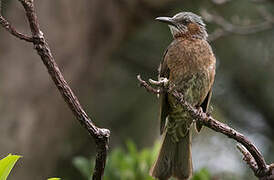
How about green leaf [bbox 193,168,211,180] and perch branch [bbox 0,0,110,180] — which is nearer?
perch branch [bbox 0,0,110,180]

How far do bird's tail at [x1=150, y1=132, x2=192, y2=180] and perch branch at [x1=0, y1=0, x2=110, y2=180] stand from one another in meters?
1.30

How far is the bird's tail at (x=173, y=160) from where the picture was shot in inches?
143

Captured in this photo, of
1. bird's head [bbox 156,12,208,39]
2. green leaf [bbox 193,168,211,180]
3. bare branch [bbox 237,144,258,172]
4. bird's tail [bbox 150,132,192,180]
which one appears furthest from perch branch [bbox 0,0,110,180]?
bird's head [bbox 156,12,208,39]

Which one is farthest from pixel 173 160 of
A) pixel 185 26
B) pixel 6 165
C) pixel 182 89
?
pixel 6 165

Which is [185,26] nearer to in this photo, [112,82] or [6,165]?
[6,165]

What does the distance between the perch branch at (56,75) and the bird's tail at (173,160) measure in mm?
1300

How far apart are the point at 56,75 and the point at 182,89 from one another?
1.83m

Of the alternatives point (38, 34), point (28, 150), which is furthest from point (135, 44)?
point (38, 34)

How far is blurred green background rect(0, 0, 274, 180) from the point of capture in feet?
18.7

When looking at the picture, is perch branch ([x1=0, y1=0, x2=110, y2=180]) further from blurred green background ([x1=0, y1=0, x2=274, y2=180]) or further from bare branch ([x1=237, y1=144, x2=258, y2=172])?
blurred green background ([x1=0, y1=0, x2=274, y2=180])

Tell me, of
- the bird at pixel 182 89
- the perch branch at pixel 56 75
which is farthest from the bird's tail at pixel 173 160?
the perch branch at pixel 56 75

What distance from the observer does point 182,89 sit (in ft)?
12.6

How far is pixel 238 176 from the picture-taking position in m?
5.57

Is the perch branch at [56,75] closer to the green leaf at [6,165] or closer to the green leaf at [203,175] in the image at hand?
the green leaf at [6,165]
